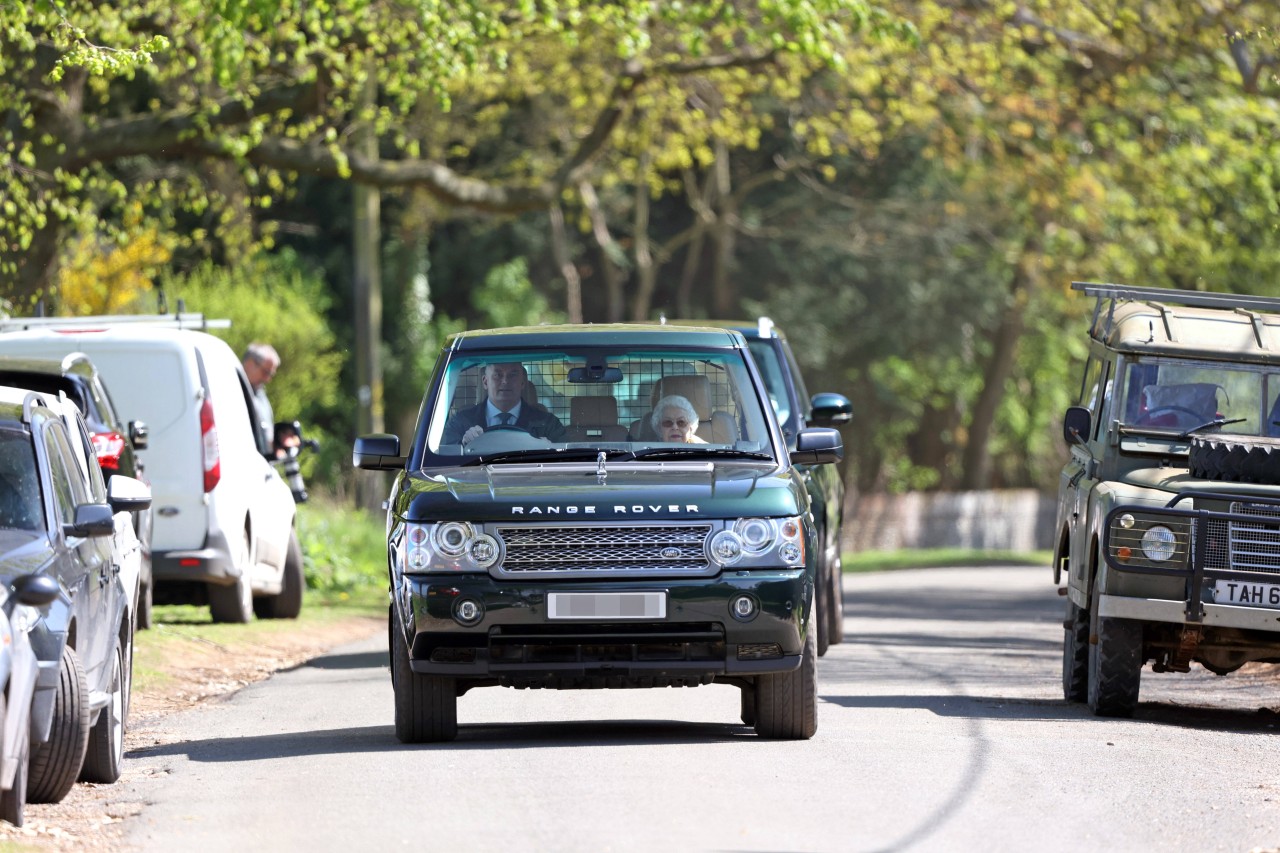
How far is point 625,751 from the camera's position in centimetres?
988

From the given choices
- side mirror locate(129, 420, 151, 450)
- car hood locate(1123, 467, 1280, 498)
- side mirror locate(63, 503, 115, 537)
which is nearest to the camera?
side mirror locate(63, 503, 115, 537)

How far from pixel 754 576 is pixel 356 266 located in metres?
22.7

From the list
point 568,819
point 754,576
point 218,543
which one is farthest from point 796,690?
point 218,543

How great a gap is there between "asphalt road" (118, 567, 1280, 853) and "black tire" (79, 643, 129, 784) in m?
0.19

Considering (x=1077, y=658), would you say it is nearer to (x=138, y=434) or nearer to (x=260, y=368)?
(x=138, y=434)

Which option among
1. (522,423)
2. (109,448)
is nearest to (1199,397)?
(522,423)

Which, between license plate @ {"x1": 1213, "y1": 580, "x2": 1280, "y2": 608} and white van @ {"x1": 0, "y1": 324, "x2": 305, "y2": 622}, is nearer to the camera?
license plate @ {"x1": 1213, "y1": 580, "x2": 1280, "y2": 608}

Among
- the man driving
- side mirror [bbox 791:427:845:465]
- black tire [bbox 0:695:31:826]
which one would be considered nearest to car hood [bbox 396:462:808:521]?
the man driving

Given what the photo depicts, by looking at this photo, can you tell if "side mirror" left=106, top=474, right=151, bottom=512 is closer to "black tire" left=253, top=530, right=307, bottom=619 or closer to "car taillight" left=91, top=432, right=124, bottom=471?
"car taillight" left=91, top=432, right=124, bottom=471

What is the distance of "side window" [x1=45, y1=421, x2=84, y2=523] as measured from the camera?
9.23m

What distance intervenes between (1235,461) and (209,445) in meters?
7.35

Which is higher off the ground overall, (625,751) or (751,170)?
(751,170)

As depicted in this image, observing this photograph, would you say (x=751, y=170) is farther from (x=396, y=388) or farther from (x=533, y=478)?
(x=533, y=478)

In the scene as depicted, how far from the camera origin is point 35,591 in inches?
309
